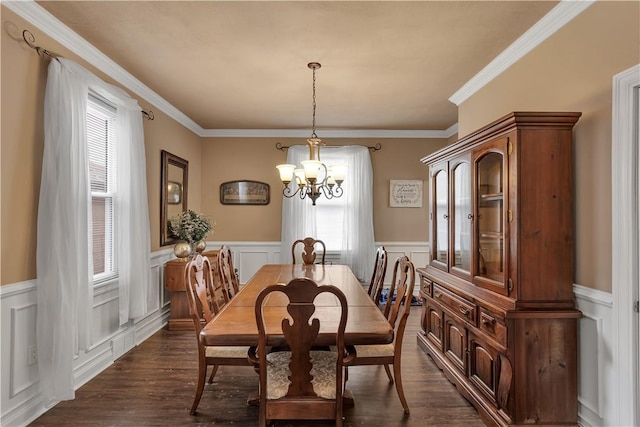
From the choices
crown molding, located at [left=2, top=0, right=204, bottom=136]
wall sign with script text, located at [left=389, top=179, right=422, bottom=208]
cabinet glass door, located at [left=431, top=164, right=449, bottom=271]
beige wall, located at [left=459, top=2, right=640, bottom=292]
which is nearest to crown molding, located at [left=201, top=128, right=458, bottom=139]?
wall sign with script text, located at [left=389, top=179, right=422, bottom=208]

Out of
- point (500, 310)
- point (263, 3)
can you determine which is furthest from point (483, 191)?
point (263, 3)

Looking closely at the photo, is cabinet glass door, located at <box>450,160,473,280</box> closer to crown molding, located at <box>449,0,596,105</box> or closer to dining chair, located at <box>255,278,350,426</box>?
crown molding, located at <box>449,0,596,105</box>

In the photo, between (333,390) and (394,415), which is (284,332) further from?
(394,415)

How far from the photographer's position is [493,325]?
7.45ft

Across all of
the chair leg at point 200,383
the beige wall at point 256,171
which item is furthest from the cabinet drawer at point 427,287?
the beige wall at point 256,171

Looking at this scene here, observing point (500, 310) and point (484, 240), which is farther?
point (484, 240)

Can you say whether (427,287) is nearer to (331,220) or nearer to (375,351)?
(375,351)

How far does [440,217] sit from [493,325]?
4.23 ft

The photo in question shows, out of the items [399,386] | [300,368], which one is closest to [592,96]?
[399,386]

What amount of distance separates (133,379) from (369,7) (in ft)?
10.8

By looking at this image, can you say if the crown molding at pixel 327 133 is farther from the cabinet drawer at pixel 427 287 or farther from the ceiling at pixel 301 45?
the cabinet drawer at pixel 427 287

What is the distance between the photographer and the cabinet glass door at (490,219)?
2309mm

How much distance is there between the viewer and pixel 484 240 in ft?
8.32

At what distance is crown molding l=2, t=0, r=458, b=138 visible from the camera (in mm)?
2367
